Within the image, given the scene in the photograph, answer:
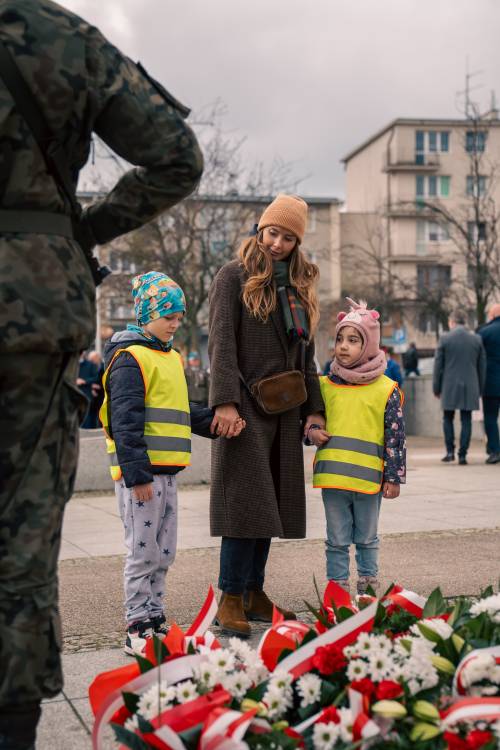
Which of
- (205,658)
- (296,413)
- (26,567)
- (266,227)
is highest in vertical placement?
(266,227)

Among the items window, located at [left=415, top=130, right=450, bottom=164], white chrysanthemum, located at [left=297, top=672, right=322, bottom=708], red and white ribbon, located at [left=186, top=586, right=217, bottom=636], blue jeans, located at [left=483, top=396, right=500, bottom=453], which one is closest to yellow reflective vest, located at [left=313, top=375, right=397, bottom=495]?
red and white ribbon, located at [left=186, top=586, right=217, bottom=636]

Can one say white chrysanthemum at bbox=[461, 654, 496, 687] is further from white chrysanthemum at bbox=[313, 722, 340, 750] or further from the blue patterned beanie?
the blue patterned beanie

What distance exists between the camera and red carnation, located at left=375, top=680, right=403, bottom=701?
248cm

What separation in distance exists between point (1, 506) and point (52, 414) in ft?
0.83

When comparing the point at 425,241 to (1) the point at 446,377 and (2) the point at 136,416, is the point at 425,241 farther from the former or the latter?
(2) the point at 136,416

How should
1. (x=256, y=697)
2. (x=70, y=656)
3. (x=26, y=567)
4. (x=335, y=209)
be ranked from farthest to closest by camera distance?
(x=335, y=209) < (x=70, y=656) < (x=256, y=697) < (x=26, y=567)

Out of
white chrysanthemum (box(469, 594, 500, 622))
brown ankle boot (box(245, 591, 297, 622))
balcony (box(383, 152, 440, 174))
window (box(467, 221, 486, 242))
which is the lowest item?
brown ankle boot (box(245, 591, 297, 622))

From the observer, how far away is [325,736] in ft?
7.85

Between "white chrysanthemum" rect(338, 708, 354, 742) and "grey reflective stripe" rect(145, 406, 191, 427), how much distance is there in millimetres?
2052

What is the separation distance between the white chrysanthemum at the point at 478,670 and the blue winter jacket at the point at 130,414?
1853 mm

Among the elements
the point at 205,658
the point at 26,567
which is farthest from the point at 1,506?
the point at 205,658

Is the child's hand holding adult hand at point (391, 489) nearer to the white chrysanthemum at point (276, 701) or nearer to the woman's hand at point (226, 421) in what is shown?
the woman's hand at point (226, 421)

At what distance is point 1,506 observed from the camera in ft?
7.91

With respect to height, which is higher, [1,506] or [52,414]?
[52,414]
